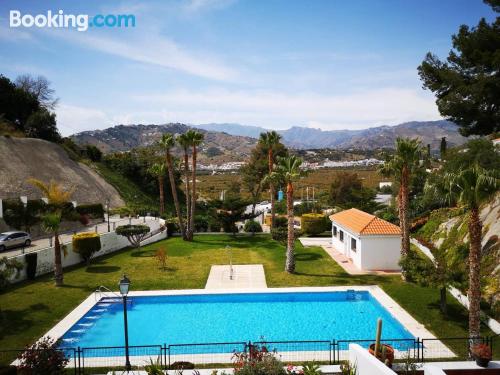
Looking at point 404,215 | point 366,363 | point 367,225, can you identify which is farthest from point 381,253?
point 366,363

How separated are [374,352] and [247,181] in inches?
1564

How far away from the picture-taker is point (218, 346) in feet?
52.0

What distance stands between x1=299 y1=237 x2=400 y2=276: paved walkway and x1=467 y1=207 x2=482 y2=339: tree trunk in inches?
431

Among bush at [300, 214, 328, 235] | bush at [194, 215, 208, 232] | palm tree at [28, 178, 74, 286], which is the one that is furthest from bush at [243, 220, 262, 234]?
palm tree at [28, 178, 74, 286]

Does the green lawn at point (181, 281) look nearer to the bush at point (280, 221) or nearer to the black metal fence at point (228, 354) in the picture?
the black metal fence at point (228, 354)

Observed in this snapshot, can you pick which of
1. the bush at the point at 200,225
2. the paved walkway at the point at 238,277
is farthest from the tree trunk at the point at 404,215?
the bush at the point at 200,225

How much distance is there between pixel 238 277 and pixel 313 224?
53.1ft

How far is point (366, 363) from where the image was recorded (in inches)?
427

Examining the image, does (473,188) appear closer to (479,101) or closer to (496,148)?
(479,101)

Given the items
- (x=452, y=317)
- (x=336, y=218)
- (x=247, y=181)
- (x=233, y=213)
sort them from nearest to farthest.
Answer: (x=452, y=317)
(x=336, y=218)
(x=233, y=213)
(x=247, y=181)

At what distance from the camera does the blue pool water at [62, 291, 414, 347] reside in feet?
56.6

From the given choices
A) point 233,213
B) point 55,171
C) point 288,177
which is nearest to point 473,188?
point 288,177

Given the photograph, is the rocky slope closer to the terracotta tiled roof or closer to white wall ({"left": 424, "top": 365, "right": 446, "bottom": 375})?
the terracotta tiled roof

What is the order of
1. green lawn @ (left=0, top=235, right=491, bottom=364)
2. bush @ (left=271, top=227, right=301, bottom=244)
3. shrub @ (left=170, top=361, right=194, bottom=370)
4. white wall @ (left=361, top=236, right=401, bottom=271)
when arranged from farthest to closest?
bush @ (left=271, top=227, right=301, bottom=244), white wall @ (left=361, top=236, right=401, bottom=271), green lawn @ (left=0, top=235, right=491, bottom=364), shrub @ (left=170, top=361, right=194, bottom=370)
